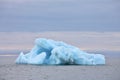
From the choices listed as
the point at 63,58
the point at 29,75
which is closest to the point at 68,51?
the point at 63,58

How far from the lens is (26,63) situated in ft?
90.7

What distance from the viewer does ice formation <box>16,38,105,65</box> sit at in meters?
25.7

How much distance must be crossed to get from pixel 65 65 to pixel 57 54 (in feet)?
5.02

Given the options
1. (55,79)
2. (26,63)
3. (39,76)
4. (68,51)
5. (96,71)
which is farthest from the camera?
(26,63)

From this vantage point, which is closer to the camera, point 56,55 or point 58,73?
point 58,73

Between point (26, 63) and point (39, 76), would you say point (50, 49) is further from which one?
point (39, 76)

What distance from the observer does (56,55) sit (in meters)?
25.6

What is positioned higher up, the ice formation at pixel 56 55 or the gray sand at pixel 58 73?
the ice formation at pixel 56 55

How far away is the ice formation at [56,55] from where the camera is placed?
1013 inches

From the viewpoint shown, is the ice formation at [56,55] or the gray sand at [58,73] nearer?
the gray sand at [58,73]

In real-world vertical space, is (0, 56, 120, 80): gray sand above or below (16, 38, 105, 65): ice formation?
below

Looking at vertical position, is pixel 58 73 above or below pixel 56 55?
below

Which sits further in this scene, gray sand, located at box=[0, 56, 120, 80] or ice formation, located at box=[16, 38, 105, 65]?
→ ice formation, located at box=[16, 38, 105, 65]

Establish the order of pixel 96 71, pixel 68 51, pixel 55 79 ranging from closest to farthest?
pixel 55 79
pixel 96 71
pixel 68 51
